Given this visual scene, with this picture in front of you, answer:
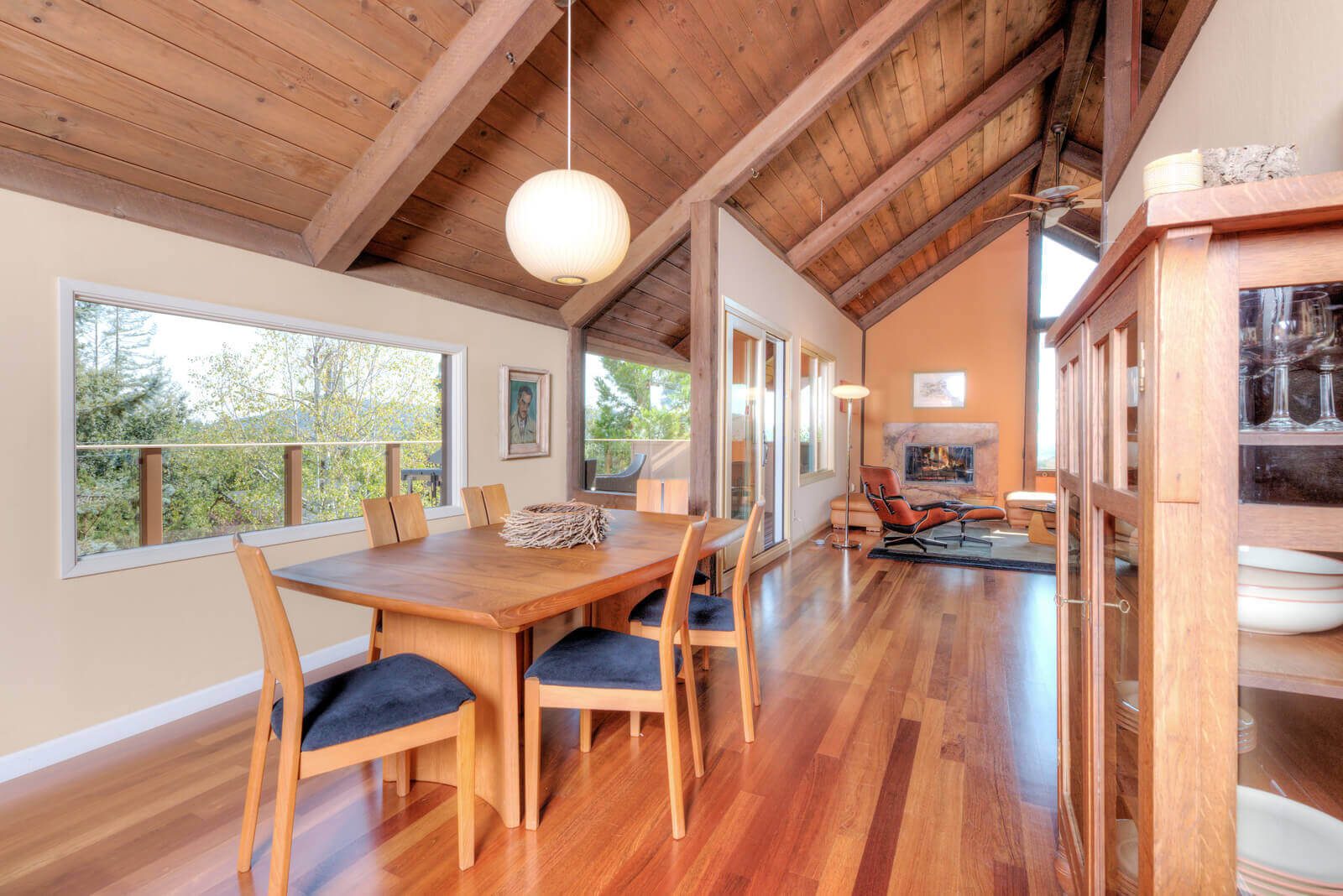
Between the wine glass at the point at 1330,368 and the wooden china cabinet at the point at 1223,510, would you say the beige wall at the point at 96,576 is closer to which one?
the wooden china cabinet at the point at 1223,510

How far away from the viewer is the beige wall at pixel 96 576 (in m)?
2.21

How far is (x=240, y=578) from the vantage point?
114 inches

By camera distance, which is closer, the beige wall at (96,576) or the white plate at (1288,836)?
the white plate at (1288,836)

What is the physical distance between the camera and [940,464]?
8.93 m

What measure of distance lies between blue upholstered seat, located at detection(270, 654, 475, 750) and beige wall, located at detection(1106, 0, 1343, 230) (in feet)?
7.50

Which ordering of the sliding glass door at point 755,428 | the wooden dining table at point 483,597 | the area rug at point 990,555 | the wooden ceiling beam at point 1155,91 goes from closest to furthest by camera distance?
the wooden dining table at point 483,597 → the wooden ceiling beam at point 1155,91 → the sliding glass door at point 755,428 → the area rug at point 990,555

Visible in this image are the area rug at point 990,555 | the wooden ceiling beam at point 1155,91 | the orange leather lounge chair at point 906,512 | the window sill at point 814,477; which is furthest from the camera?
the window sill at point 814,477

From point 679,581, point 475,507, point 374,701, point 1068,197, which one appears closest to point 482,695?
point 374,701

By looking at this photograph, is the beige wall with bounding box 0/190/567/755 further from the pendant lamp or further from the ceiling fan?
the ceiling fan

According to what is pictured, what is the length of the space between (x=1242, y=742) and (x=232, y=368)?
11.8ft

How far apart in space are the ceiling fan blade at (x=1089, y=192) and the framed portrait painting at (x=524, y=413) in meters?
4.21

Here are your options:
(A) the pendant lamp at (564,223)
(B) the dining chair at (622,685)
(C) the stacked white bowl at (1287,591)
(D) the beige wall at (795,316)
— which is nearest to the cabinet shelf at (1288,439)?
(C) the stacked white bowl at (1287,591)

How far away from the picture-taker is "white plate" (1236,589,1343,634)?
67cm

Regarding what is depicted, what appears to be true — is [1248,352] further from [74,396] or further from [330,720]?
[74,396]
